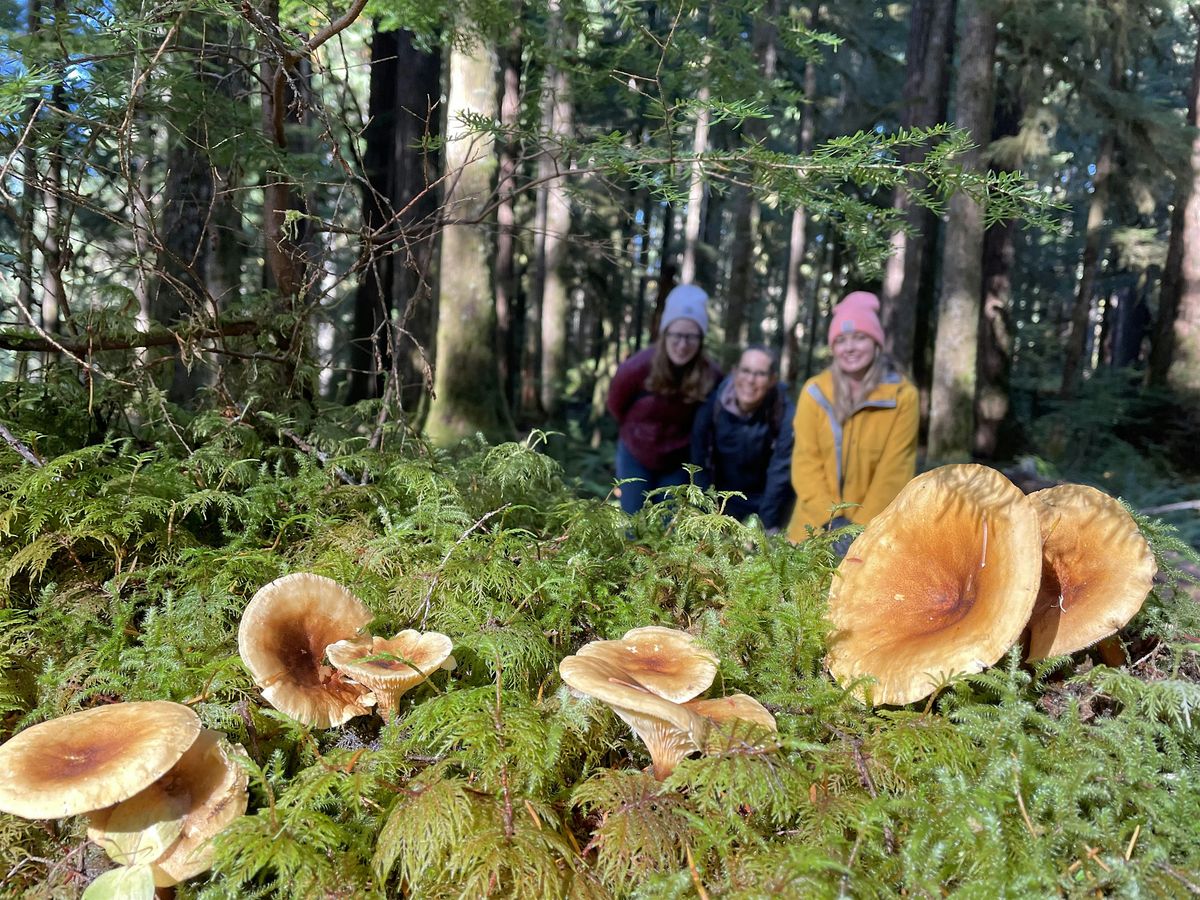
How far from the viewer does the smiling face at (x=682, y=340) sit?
4.90 metres

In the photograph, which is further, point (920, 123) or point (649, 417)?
point (920, 123)

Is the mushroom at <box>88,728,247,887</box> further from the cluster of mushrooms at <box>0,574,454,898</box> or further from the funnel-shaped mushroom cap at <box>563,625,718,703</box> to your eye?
the funnel-shaped mushroom cap at <box>563,625,718,703</box>

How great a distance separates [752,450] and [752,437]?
0.10 meters

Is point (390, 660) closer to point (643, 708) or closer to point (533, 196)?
point (643, 708)

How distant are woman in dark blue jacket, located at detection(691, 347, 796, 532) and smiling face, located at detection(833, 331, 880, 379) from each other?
0.46m

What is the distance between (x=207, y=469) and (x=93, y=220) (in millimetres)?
7418

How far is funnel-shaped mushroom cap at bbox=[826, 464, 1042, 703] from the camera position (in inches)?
58.8

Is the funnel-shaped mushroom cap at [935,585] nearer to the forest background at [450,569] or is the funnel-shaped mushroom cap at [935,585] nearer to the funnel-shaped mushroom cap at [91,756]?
the forest background at [450,569]

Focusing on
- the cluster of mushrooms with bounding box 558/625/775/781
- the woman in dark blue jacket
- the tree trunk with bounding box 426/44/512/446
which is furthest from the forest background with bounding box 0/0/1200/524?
the cluster of mushrooms with bounding box 558/625/775/781

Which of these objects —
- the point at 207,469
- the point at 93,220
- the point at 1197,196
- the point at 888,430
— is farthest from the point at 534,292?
the point at 207,469

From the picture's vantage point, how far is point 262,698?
1703mm

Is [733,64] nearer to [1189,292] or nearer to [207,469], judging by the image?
[207,469]

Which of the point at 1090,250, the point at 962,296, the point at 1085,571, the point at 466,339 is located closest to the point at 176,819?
the point at 1085,571

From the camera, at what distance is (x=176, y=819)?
4.52 feet
